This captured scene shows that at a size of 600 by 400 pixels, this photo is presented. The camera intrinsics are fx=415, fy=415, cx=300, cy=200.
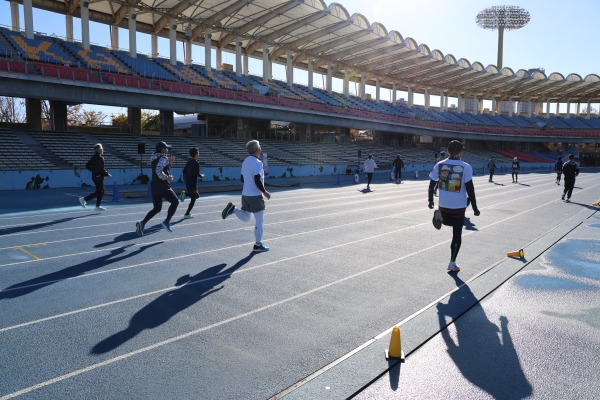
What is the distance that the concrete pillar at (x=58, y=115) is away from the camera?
31.0 m

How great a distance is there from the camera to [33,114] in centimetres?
2989

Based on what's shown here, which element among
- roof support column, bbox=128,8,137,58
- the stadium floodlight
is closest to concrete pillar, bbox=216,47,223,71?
roof support column, bbox=128,8,137,58

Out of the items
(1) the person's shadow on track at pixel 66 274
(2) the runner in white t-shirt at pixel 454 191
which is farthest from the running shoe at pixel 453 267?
(1) the person's shadow on track at pixel 66 274

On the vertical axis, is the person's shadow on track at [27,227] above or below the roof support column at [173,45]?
below

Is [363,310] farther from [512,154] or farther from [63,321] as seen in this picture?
[512,154]

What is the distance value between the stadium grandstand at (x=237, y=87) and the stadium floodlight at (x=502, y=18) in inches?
1095

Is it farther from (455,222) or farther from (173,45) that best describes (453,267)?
(173,45)

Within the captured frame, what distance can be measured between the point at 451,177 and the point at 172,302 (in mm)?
4540

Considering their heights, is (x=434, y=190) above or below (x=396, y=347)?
above

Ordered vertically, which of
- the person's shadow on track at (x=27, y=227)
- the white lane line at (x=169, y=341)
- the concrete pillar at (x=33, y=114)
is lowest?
the white lane line at (x=169, y=341)

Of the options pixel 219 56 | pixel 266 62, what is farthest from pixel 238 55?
pixel 266 62

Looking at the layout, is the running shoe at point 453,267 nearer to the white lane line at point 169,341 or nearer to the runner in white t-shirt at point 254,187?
the white lane line at point 169,341

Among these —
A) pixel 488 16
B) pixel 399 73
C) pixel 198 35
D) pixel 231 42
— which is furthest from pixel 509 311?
pixel 488 16

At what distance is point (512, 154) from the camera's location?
2943 inches
